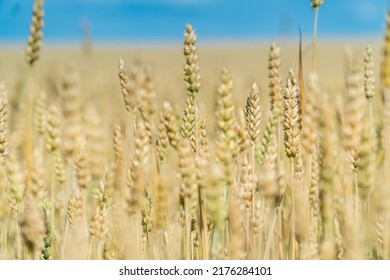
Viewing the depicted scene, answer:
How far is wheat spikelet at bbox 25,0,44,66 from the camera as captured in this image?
166cm

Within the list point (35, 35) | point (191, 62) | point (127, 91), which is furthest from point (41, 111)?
point (191, 62)

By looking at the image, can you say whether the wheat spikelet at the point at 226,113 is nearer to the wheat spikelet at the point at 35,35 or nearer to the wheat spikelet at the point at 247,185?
the wheat spikelet at the point at 247,185

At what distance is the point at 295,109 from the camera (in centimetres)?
151

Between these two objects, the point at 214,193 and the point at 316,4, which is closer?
the point at 214,193

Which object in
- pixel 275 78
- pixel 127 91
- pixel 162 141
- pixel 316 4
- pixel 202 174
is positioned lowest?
pixel 202 174

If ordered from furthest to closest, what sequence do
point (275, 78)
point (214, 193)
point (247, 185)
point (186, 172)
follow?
point (275, 78)
point (247, 185)
point (186, 172)
point (214, 193)

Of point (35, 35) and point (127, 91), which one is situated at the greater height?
point (35, 35)

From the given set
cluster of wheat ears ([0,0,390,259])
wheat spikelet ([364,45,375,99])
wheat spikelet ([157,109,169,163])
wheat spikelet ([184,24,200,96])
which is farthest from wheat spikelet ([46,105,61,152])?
wheat spikelet ([364,45,375,99])

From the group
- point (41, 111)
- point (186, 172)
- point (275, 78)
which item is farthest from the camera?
point (41, 111)

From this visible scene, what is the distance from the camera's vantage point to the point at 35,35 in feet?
5.53

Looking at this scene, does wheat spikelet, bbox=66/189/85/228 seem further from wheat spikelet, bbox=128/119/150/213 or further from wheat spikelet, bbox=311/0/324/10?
wheat spikelet, bbox=311/0/324/10

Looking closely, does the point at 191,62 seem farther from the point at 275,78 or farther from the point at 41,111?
the point at 41,111

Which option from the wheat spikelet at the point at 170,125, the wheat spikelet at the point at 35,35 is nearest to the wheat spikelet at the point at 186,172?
the wheat spikelet at the point at 170,125
